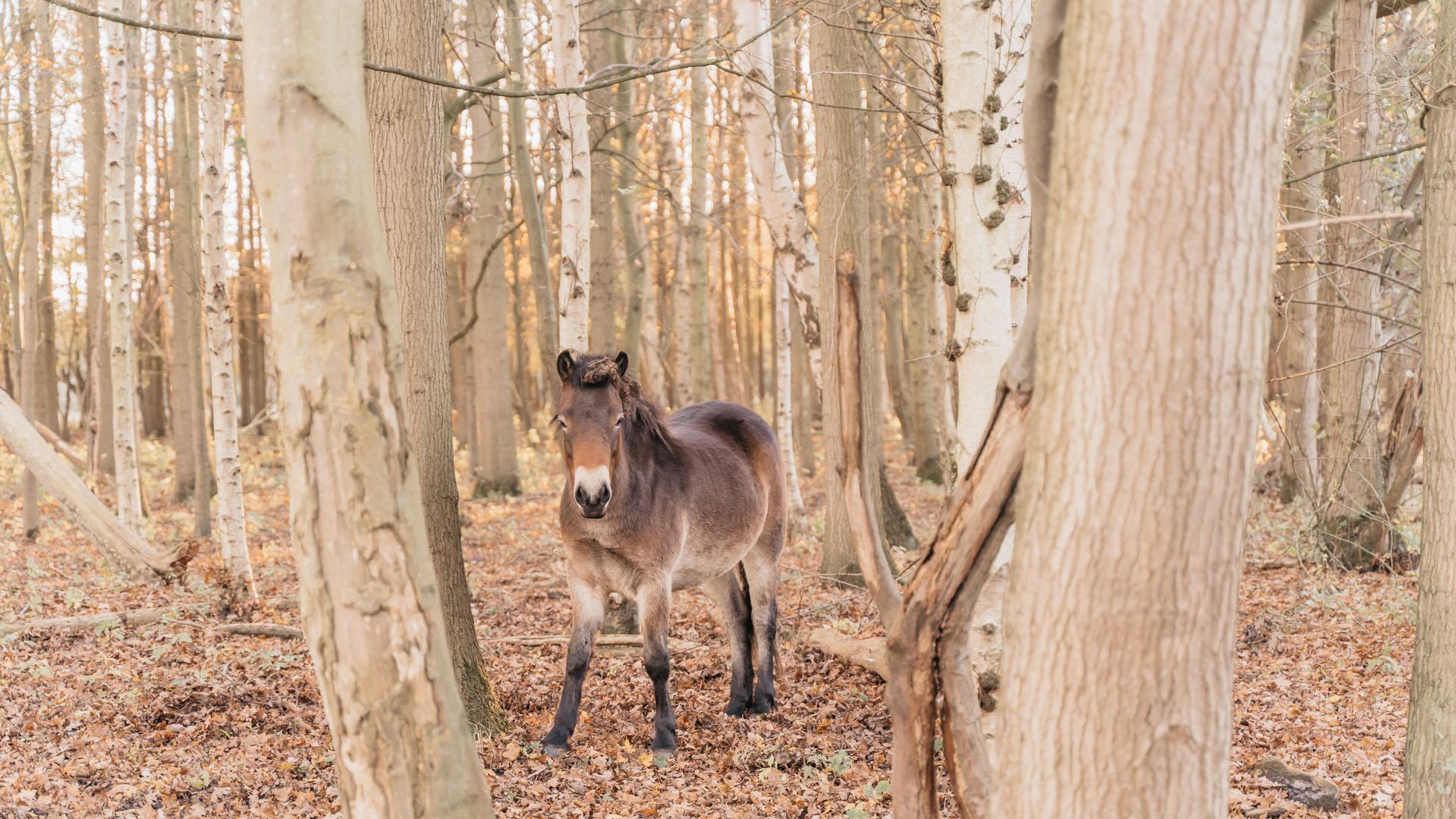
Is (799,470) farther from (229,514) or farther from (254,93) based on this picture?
(254,93)

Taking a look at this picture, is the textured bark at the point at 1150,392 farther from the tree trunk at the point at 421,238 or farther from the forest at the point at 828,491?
the tree trunk at the point at 421,238

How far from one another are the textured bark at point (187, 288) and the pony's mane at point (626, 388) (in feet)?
28.3

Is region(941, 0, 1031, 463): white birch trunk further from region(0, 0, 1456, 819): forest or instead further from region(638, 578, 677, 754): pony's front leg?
region(638, 578, 677, 754): pony's front leg

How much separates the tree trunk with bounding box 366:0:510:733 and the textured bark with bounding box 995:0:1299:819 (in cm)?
378

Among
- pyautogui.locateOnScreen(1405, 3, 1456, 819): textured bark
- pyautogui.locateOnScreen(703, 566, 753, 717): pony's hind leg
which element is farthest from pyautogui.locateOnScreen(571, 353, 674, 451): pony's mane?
pyautogui.locateOnScreen(1405, 3, 1456, 819): textured bark

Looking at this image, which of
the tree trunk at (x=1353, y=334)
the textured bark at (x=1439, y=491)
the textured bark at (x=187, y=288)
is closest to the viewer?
the textured bark at (x=1439, y=491)

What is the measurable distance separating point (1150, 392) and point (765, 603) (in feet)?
18.9

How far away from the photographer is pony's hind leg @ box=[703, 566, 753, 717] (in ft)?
23.7

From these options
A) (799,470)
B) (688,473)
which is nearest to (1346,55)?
(688,473)

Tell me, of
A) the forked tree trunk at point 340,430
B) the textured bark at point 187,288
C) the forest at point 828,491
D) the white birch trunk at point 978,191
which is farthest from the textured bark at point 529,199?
the forked tree trunk at point 340,430

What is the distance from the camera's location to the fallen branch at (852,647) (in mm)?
7312

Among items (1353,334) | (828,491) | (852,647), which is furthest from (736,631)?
(1353,334)

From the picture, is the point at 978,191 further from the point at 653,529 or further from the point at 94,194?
the point at 94,194

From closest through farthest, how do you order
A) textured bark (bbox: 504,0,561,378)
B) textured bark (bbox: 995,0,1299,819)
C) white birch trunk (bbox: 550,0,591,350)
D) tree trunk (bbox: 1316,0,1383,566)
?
textured bark (bbox: 995,0,1299,819)
white birch trunk (bbox: 550,0,591,350)
tree trunk (bbox: 1316,0,1383,566)
textured bark (bbox: 504,0,561,378)
